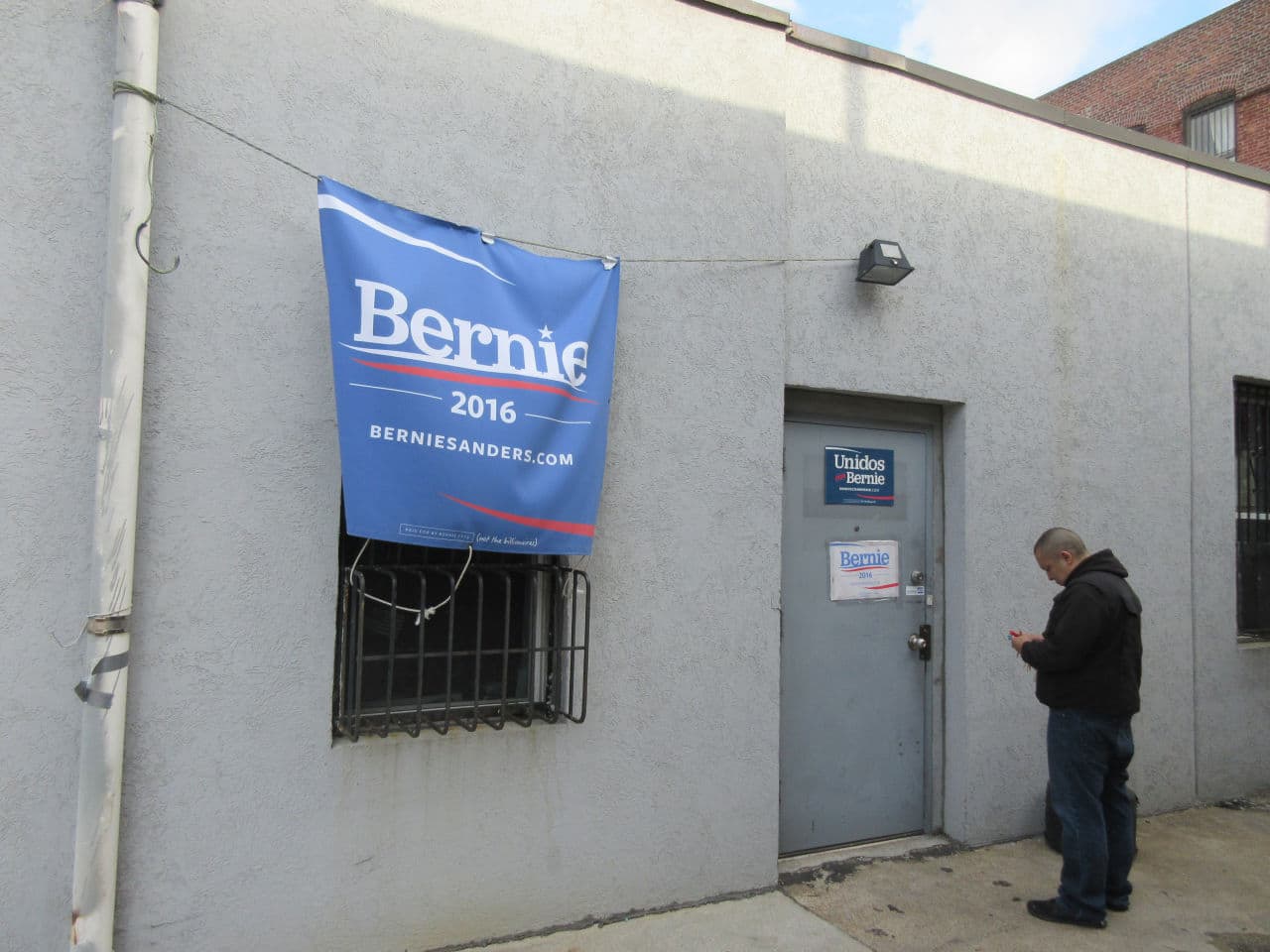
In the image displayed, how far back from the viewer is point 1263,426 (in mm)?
6117

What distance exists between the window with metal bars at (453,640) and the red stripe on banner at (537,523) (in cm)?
21

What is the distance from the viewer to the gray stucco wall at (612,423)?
114 inches

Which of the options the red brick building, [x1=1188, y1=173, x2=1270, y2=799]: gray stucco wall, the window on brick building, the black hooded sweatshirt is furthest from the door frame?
the window on brick building

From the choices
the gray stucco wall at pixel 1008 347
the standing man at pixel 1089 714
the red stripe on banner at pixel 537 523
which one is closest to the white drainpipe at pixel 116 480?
the red stripe on banner at pixel 537 523

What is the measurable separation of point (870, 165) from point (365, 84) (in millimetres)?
2538

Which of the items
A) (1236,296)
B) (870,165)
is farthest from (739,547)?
(1236,296)

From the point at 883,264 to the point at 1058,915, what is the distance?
303 cm

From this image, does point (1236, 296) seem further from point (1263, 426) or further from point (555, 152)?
point (555, 152)

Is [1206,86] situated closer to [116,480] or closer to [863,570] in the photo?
Result: [863,570]

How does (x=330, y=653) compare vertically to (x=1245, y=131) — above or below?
below

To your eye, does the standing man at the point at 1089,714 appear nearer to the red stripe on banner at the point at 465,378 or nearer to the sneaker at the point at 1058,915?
the sneaker at the point at 1058,915

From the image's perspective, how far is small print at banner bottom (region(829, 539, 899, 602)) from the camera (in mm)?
4550

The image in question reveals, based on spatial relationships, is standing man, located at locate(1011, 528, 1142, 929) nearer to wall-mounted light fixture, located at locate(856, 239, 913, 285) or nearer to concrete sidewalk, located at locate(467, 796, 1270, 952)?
concrete sidewalk, located at locate(467, 796, 1270, 952)

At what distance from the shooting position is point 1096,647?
371 cm
